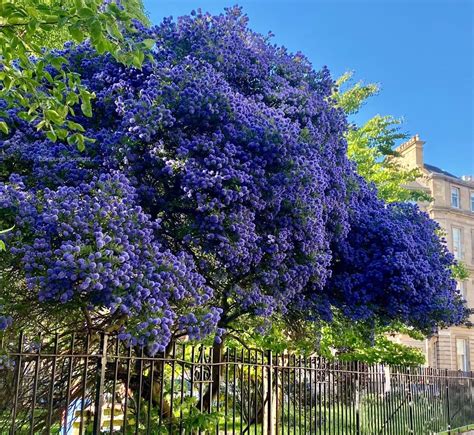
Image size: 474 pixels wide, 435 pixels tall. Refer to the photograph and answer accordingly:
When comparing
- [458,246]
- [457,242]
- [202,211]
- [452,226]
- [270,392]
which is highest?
[452,226]

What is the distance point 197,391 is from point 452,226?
38477 mm

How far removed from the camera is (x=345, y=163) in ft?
28.5

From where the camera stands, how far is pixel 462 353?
140 ft

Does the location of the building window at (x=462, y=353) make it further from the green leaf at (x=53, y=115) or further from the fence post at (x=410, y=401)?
the green leaf at (x=53, y=115)

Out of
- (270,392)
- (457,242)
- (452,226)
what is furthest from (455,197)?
(270,392)

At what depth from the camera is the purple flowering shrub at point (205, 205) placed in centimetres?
509

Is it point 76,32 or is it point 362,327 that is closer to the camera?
point 76,32

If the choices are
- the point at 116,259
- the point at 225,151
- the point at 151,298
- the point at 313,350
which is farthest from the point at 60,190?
the point at 313,350

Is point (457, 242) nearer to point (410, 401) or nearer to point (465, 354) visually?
point (465, 354)

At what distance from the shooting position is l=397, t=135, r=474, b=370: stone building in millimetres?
41312

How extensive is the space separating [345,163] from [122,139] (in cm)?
384

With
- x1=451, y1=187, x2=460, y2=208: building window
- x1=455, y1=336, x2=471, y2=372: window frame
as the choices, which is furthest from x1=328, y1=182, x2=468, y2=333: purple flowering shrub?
x1=451, y1=187, x2=460, y2=208: building window

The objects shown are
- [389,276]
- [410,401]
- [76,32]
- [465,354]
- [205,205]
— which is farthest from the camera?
[465,354]

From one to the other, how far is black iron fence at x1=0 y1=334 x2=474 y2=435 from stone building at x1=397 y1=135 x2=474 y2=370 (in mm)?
31217
